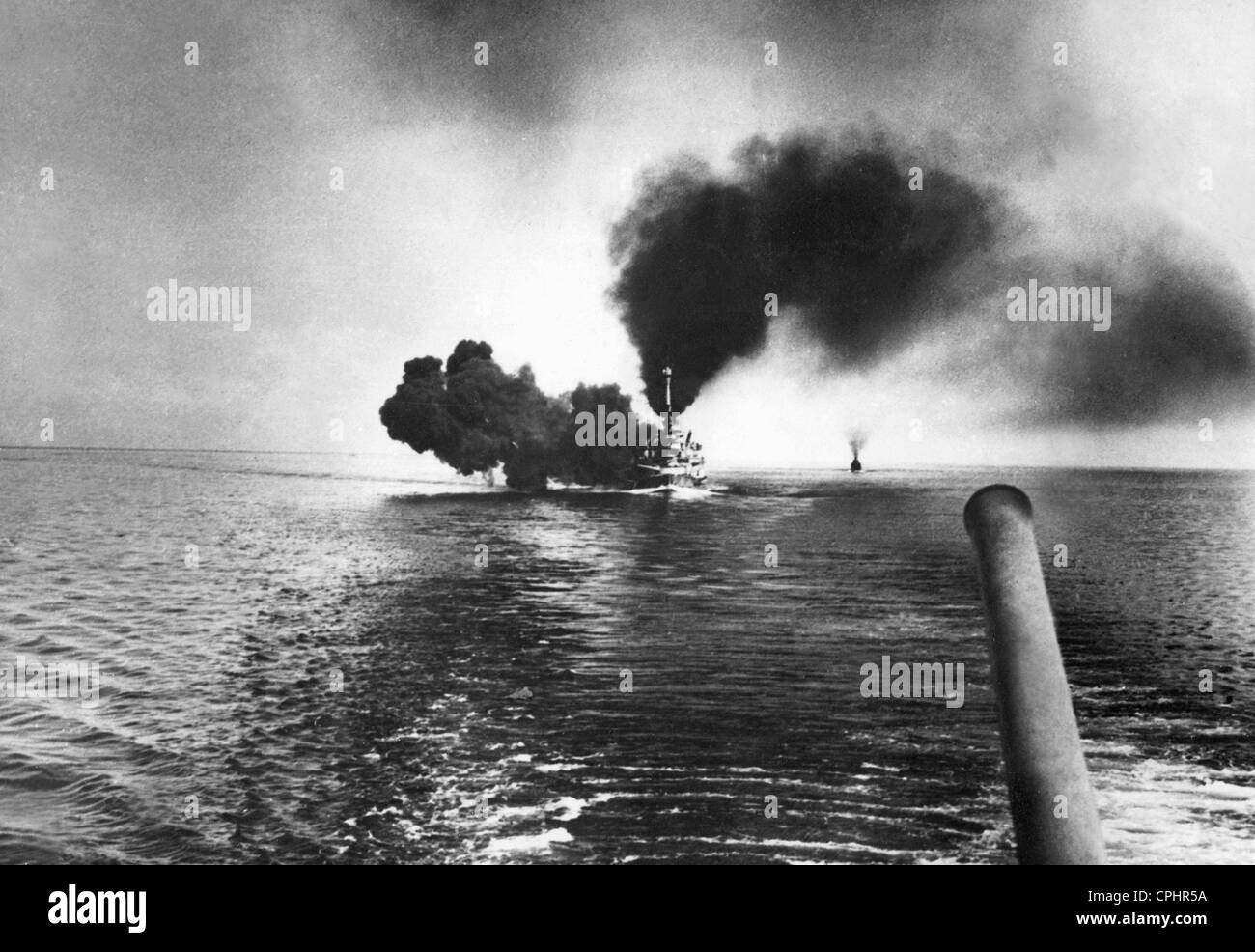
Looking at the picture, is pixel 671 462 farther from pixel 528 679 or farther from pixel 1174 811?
pixel 1174 811

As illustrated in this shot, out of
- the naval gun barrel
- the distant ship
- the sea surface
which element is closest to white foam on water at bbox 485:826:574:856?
the sea surface

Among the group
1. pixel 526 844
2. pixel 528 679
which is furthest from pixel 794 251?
pixel 526 844

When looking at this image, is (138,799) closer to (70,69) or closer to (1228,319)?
(70,69)

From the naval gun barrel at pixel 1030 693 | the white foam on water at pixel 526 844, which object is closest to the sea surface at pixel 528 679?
the white foam on water at pixel 526 844

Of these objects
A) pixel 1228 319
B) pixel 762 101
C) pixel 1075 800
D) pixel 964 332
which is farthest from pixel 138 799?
pixel 1228 319

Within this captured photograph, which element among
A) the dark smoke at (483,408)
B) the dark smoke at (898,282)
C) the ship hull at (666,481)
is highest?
the dark smoke at (898,282)

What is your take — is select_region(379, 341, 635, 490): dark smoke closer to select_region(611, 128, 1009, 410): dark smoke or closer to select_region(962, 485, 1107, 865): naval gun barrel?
select_region(611, 128, 1009, 410): dark smoke

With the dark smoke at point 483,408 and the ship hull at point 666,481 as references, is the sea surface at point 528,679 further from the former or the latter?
the dark smoke at point 483,408
